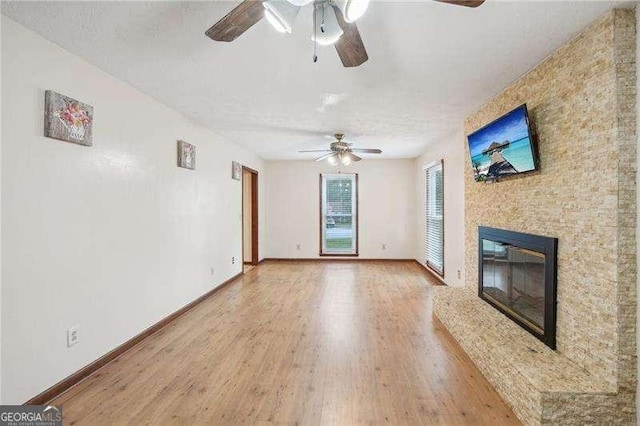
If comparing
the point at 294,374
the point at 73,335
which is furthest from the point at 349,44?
the point at 73,335

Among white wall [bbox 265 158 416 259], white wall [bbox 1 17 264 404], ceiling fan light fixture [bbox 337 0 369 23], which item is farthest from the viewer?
white wall [bbox 265 158 416 259]

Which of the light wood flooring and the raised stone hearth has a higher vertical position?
the raised stone hearth

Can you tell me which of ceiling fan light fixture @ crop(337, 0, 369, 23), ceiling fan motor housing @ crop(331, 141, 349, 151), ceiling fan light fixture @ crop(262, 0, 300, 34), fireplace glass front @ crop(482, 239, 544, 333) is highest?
ceiling fan motor housing @ crop(331, 141, 349, 151)

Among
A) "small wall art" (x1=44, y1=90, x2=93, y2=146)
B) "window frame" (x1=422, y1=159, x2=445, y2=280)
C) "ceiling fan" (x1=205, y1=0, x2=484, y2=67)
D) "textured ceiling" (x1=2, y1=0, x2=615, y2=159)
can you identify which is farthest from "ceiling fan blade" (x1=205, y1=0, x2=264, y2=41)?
"window frame" (x1=422, y1=159, x2=445, y2=280)

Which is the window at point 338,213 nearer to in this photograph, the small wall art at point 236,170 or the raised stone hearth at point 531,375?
the small wall art at point 236,170

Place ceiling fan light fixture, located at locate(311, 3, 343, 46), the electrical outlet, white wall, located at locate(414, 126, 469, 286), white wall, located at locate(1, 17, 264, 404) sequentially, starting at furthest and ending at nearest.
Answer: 1. white wall, located at locate(414, 126, 469, 286)
2. the electrical outlet
3. white wall, located at locate(1, 17, 264, 404)
4. ceiling fan light fixture, located at locate(311, 3, 343, 46)

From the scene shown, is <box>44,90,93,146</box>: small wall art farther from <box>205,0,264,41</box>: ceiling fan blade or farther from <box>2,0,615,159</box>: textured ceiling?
<box>205,0,264,41</box>: ceiling fan blade

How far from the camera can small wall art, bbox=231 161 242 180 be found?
17.5ft

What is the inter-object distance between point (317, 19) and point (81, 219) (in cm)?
215

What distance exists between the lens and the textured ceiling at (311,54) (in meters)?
1.79

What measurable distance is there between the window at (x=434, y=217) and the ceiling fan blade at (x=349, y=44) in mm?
3719

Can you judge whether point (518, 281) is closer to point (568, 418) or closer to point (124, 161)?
point (568, 418)

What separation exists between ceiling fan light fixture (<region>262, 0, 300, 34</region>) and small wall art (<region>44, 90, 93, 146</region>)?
167cm
